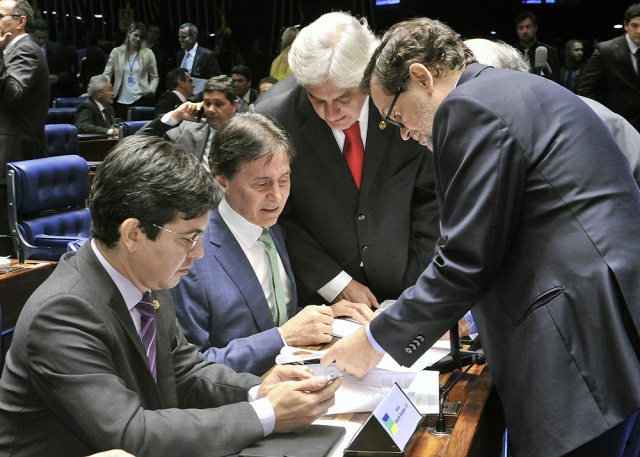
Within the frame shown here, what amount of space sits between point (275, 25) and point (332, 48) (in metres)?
9.97

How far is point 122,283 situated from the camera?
4.84 ft

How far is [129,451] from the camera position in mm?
1325

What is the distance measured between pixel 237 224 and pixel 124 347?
0.78m

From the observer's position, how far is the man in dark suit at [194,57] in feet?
30.1

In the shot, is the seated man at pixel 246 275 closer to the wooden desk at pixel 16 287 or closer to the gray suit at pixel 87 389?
the gray suit at pixel 87 389

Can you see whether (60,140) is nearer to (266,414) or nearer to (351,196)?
(351,196)

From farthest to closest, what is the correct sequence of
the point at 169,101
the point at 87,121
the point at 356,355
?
the point at 87,121
the point at 169,101
the point at 356,355

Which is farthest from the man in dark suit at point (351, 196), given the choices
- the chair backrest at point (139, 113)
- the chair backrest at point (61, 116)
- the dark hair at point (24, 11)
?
the chair backrest at point (61, 116)

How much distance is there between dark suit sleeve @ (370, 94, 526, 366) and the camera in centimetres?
142

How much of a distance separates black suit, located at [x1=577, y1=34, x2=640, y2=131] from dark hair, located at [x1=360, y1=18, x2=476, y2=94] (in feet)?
13.1

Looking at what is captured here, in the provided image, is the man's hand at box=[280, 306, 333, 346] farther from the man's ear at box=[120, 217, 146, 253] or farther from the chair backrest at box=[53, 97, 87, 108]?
the chair backrest at box=[53, 97, 87, 108]

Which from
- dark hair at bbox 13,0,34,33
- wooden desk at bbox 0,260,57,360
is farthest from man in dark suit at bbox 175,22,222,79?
wooden desk at bbox 0,260,57,360

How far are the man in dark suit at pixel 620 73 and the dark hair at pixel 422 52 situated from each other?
13.1ft

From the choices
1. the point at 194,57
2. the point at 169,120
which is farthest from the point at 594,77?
the point at 194,57
